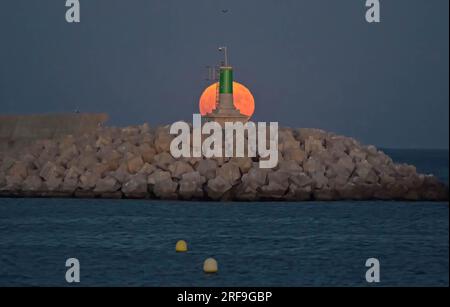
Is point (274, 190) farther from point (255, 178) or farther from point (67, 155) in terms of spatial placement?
point (67, 155)

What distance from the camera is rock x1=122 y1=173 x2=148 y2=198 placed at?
37.8 m

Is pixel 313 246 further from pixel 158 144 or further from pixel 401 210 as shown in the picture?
pixel 158 144

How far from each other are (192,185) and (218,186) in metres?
0.80

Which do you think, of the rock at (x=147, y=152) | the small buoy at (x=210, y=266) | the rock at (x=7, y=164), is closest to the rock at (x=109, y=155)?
the rock at (x=147, y=152)

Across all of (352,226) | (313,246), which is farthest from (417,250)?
(352,226)

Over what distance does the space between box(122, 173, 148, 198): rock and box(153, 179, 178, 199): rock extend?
0.39m

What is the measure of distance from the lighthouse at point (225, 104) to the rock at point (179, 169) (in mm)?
4901

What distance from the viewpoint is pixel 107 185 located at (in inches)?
1507

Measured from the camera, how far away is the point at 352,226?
32875mm

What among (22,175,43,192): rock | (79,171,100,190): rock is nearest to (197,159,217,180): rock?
(79,171,100,190): rock

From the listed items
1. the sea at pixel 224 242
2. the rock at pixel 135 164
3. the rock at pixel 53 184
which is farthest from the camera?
the rock at pixel 53 184

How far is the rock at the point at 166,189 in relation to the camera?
123 ft

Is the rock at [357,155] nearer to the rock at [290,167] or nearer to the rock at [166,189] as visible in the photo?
the rock at [290,167]

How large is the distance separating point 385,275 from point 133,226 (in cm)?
960
